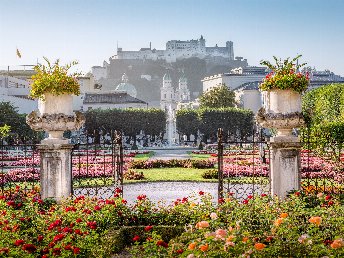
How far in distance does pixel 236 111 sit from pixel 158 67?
81.4 metres

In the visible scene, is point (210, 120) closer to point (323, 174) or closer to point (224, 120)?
point (224, 120)

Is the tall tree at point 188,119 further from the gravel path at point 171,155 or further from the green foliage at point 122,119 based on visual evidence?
the gravel path at point 171,155

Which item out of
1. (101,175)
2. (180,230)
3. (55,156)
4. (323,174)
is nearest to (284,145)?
(180,230)

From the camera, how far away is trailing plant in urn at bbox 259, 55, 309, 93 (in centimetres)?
1068

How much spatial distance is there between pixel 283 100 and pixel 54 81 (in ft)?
15.8

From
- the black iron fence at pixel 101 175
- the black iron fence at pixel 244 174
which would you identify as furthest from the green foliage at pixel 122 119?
the black iron fence at pixel 244 174

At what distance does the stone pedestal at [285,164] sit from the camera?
35.0 feet

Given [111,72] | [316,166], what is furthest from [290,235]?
[111,72]

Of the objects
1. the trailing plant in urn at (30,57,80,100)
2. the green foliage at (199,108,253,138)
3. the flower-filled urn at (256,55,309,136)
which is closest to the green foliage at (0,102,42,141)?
the green foliage at (199,108,253,138)

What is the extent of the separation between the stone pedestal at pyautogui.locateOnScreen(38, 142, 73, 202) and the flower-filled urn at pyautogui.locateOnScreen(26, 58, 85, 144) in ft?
0.68

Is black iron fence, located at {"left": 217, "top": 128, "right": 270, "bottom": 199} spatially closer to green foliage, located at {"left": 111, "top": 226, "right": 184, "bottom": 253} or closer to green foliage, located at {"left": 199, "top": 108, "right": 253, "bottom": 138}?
green foliage, located at {"left": 111, "top": 226, "right": 184, "bottom": 253}

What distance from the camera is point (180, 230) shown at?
30.1 ft

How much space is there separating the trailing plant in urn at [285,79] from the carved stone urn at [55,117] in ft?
13.3

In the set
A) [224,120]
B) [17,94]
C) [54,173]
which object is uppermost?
[17,94]
